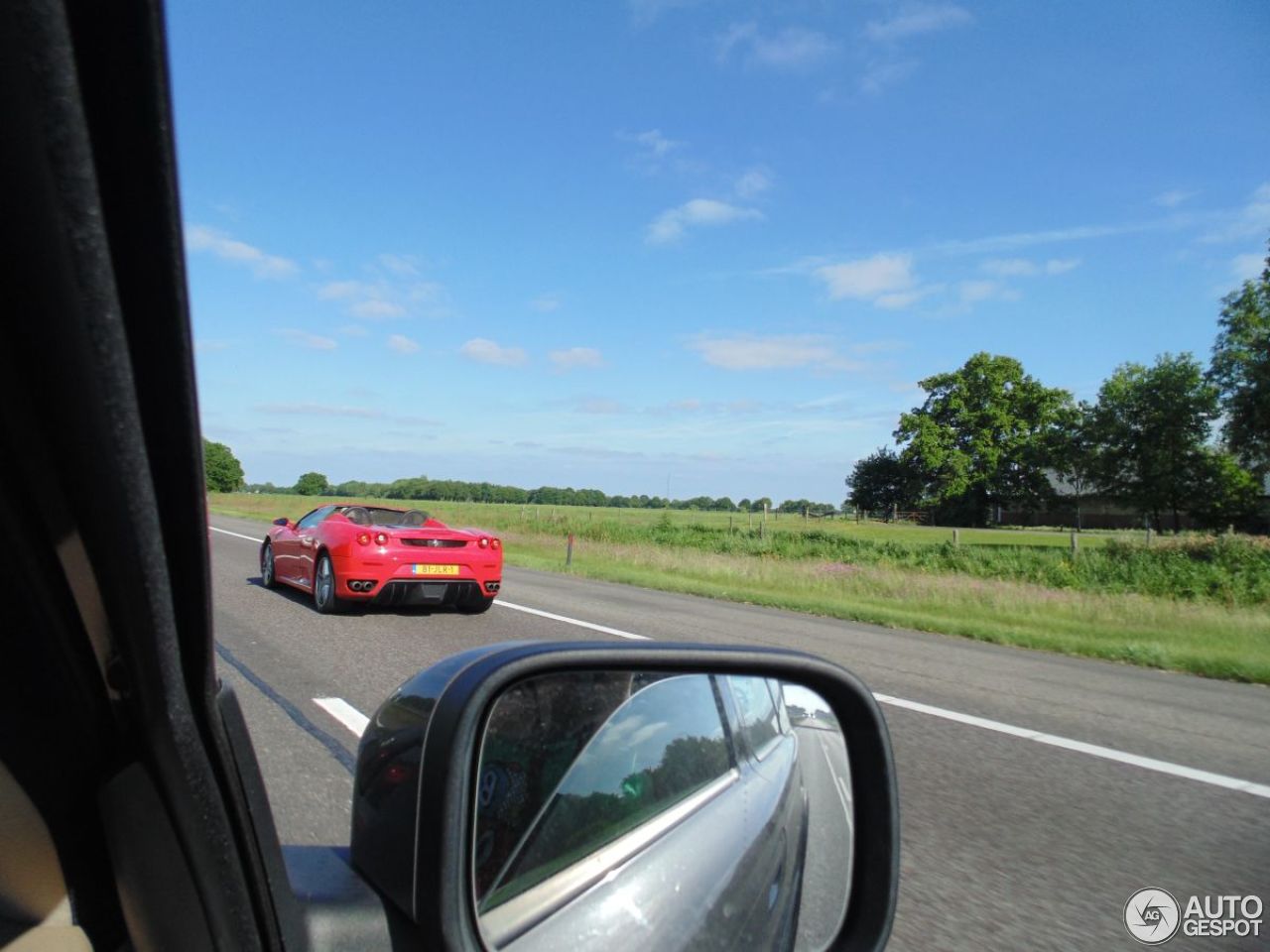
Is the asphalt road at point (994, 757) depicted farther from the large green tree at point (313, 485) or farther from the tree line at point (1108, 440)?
the tree line at point (1108, 440)

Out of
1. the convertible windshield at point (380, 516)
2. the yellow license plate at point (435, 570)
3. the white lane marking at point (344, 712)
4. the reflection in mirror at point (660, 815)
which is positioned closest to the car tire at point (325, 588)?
the convertible windshield at point (380, 516)

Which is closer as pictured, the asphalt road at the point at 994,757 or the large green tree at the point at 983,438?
the asphalt road at the point at 994,757

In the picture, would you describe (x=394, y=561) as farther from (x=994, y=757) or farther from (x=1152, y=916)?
(x=1152, y=916)

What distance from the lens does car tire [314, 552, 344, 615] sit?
33.7 feet

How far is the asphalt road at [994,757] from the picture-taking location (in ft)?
11.4

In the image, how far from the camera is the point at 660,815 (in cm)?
172

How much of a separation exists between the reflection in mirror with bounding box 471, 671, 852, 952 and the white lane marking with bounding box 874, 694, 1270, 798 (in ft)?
12.3

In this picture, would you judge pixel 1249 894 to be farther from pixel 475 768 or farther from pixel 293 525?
pixel 293 525

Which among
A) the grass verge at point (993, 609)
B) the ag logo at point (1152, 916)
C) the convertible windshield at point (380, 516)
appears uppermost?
the convertible windshield at point (380, 516)

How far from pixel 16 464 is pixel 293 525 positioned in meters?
12.1

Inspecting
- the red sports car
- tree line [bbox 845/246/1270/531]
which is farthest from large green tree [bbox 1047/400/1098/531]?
the red sports car

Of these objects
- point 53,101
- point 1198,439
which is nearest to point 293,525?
point 53,101

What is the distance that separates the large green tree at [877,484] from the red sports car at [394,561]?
72.6 metres

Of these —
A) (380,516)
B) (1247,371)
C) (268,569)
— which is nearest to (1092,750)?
(380,516)
